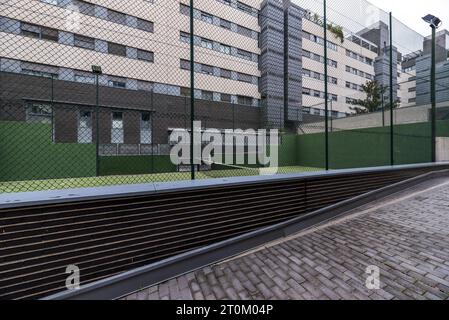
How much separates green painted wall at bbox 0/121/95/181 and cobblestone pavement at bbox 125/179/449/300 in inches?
431

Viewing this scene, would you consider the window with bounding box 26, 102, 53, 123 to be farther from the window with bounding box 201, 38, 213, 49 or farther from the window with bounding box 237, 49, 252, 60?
the window with bounding box 237, 49, 252, 60

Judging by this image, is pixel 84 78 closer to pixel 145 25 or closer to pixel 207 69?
pixel 145 25

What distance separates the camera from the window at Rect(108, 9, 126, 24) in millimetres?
17975

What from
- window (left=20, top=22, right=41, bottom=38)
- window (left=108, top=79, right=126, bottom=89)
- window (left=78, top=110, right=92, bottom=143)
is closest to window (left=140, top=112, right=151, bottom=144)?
window (left=78, top=110, right=92, bottom=143)

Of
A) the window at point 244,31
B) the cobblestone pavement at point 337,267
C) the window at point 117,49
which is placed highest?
the window at point 244,31

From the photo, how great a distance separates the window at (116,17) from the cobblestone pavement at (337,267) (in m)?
21.4

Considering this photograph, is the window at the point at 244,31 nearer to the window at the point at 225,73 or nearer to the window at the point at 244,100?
the window at the point at 225,73

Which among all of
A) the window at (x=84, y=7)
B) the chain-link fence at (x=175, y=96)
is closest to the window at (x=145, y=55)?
the chain-link fence at (x=175, y=96)

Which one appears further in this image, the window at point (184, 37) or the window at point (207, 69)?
the window at point (207, 69)

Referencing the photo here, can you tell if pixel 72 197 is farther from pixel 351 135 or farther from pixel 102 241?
pixel 351 135

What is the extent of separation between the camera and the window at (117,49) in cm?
1844

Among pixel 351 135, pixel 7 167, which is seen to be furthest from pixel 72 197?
pixel 351 135

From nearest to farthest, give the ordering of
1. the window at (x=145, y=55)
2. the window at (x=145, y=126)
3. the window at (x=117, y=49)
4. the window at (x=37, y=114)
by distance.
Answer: the window at (x=37, y=114) < the window at (x=145, y=126) < the window at (x=117, y=49) < the window at (x=145, y=55)

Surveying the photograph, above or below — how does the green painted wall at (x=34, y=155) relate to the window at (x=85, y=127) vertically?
below
